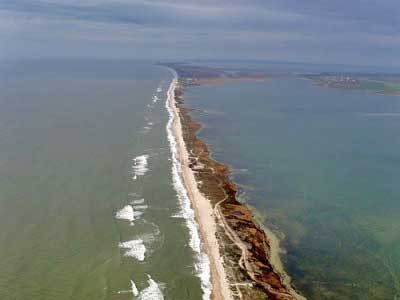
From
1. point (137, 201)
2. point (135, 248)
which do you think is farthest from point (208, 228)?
point (137, 201)

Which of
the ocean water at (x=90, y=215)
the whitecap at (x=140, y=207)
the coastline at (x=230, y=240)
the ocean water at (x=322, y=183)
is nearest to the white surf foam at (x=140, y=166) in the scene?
the ocean water at (x=90, y=215)

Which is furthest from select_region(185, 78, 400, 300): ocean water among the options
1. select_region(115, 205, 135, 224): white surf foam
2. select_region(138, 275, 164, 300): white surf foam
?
select_region(115, 205, 135, 224): white surf foam

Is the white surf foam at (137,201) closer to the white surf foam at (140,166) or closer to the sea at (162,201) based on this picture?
the sea at (162,201)

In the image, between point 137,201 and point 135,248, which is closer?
point 135,248

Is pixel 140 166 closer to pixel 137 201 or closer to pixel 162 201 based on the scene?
pixel 137 201

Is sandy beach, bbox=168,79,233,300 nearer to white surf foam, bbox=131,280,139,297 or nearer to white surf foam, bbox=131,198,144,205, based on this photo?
white surf foam, bbox=131,198,144,205
